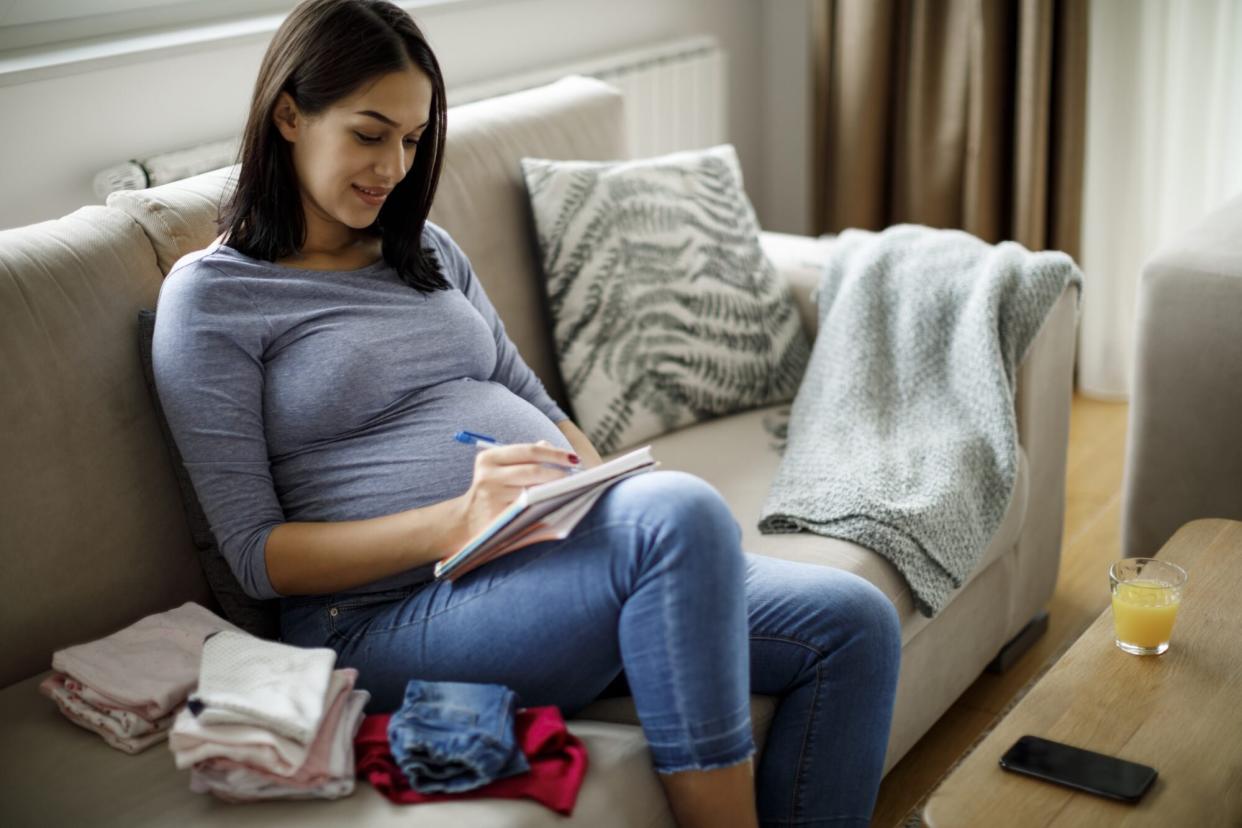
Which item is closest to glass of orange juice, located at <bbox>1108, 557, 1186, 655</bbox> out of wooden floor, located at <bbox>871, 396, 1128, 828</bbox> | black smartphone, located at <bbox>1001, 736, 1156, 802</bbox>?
black smartphone, located at <bbox>1001, 736, 1156, 802</bbox>

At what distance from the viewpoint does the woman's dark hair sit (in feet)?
4.66

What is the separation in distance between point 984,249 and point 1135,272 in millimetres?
1155

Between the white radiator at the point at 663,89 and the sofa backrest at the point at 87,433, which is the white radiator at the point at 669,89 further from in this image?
the sofa backrest at the point at 87,433

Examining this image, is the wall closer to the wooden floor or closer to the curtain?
the curtain

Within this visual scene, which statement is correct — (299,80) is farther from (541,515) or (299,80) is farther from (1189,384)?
(1189,384)

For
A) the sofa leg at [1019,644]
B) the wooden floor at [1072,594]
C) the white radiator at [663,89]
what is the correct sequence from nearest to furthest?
the wooden floor at [1072,594]
the sofa leg at [1019,644]
the white radiator at [663,89]

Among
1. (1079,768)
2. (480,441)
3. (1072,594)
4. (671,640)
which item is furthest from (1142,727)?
(1072,594)

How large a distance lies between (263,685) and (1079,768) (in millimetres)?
743

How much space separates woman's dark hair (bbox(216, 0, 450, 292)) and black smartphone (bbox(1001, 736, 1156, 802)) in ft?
3.08

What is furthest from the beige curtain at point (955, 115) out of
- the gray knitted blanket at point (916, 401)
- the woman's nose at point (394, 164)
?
the woman's nose at point (394, 164)

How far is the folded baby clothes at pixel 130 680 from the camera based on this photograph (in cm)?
128

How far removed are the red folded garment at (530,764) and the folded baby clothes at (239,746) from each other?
0.25ft

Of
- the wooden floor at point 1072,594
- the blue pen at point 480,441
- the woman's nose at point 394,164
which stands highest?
the woman's nose at point 394,164

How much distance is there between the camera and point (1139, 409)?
6.96 feet
